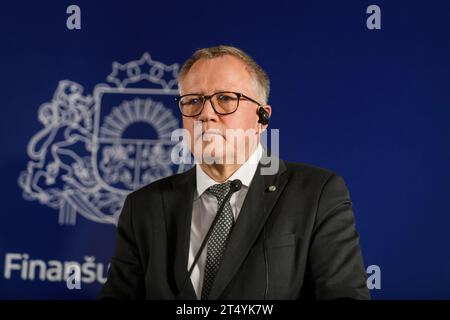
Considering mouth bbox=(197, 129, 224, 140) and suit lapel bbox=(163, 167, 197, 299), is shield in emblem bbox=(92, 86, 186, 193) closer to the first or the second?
suit lapel bbox=(163, 167, 197, 299)

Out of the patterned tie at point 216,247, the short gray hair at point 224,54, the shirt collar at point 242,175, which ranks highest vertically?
the short gray hair at point 224,54

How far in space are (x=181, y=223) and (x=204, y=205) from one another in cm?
9

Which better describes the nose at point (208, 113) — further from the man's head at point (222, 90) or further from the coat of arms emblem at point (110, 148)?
the coat of arms emblem at point (110, 148)

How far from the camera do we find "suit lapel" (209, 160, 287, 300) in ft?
3.90

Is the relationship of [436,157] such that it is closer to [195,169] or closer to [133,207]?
[195,169]

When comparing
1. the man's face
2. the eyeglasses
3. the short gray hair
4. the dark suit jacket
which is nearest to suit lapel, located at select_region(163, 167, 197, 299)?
the dark suit jacket

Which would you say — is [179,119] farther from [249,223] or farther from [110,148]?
[249,223]

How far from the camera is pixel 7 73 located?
73.0 inches

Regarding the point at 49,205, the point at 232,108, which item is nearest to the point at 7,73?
the point at 49,205

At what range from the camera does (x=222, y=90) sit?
52.6 inches

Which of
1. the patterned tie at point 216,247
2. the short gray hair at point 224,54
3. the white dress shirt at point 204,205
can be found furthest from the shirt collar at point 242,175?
the short gray hair at point 224,54

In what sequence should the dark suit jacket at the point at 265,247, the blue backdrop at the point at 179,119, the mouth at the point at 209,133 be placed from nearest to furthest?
the dark suit jacket at the point at 265,247 → the mouth at the point at 209,133 → the blue backdrop at the point at 179,119

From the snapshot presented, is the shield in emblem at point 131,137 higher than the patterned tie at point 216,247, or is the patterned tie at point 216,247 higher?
the shield in emblem at point 131,137

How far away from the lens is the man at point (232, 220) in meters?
1.20
